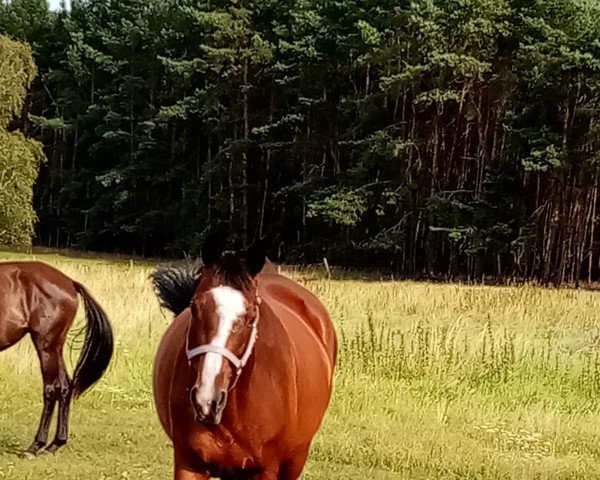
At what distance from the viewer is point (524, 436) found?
25.4 ft

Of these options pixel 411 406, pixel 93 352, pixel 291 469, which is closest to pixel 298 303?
pixel 291 469

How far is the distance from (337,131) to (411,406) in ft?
97.4

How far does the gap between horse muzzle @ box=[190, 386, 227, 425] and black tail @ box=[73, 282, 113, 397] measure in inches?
175

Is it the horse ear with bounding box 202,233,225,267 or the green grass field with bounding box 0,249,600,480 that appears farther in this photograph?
the green grass field with bounding box 0,249,600,480

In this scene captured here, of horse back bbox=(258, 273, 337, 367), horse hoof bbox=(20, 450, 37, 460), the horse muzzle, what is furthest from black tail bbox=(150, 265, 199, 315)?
horse hoof bbox=(20, 450, 37, 460)

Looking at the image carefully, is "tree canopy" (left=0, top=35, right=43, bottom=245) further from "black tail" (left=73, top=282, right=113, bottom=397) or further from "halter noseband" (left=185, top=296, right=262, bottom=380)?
"halter noseband" (left=185, top=296, right=262, bottom=380)

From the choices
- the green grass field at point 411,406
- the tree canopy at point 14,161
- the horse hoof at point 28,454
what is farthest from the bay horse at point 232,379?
the tree canopy at point 14,161

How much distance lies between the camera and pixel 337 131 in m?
37.6

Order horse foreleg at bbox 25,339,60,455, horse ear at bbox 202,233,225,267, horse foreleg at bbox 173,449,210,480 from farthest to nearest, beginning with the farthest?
horse foreleg at bbox 25,339,60,455 → horse foreleg at bbox 173,449,210,480 → horse ear at bbox 202,233,225,267

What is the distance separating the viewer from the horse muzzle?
309 centimetres

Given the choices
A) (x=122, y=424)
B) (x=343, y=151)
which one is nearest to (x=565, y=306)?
(x=122, y=424)

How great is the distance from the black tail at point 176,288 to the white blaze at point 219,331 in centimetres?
82

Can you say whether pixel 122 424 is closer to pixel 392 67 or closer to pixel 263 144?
pixel 392 67

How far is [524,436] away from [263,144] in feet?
100
